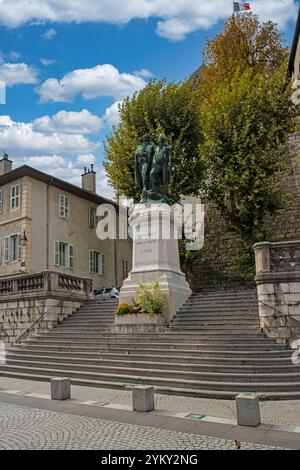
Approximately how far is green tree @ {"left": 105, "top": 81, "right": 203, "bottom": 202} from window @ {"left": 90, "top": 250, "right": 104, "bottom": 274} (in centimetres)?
874

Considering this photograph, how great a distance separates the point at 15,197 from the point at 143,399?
21414mm

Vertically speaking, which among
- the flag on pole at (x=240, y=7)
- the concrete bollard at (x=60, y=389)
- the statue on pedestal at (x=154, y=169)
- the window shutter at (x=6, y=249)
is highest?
the flag on pole at (x=240, y=7)

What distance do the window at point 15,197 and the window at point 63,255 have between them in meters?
3.36

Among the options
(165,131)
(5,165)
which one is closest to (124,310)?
(165,131)

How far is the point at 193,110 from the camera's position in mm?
23938

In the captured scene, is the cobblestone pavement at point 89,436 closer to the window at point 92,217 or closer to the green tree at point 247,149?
the green tree at point 247,149

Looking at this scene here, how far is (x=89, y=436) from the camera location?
6.30 m

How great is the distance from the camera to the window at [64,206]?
95.0 ft

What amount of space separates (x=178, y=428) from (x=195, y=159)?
60.5 ft

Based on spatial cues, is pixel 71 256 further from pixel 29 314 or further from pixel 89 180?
pixel 29 314

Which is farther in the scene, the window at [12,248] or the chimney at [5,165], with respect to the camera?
the chimney at [5,165]

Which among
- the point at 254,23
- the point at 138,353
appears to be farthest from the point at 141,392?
the point at 254,23

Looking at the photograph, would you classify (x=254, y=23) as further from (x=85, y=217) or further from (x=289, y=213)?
(x=85, y=217)

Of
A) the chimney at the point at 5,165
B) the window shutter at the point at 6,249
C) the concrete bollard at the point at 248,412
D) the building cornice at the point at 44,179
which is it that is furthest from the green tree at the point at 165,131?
the concrete bollard at the point at 248,412
